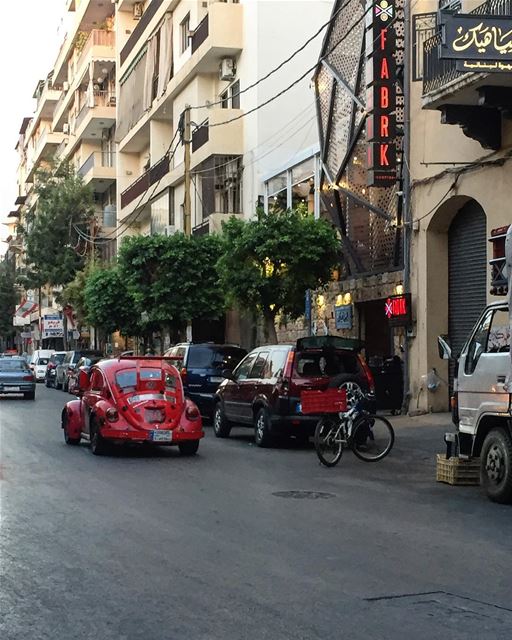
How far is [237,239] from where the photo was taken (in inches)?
936

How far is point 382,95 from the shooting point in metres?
22.0

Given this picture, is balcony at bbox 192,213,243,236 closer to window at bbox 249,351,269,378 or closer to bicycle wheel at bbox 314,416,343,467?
window at bbox 249,351,269,378

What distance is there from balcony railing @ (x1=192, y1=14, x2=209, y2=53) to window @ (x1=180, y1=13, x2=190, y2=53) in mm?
2291

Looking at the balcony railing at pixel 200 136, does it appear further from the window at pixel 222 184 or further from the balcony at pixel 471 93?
the balcony at pixel 471 93

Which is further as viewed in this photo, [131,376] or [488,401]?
[131,376]

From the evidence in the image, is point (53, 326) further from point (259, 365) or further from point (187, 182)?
point (259, 365)

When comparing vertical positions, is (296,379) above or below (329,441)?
above

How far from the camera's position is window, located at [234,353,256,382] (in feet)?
62.5

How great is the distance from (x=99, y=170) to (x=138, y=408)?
43175 millimetres

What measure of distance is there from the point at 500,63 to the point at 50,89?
69.6 m

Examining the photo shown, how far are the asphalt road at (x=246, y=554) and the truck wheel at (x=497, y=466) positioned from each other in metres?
0.22

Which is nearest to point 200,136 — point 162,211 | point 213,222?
point 213,222

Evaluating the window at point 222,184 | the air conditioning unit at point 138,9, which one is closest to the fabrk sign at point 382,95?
the window at point 222,184

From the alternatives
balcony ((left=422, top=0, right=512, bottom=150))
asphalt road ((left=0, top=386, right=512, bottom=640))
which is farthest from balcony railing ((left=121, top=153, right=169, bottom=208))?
asphalt road ((left=0, top=386, right=512, bottom=640))
